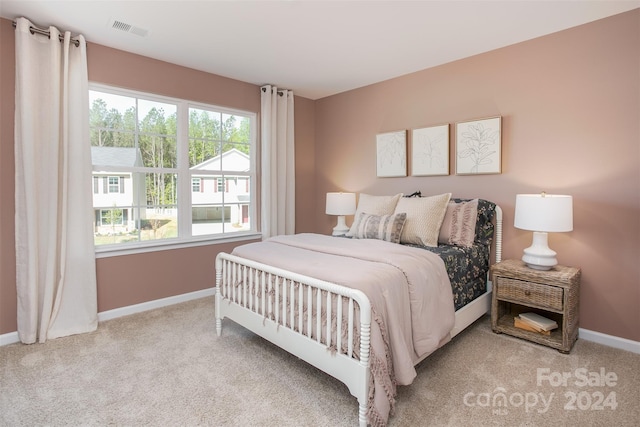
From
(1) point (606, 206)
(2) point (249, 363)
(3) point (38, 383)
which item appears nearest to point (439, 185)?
(1) point (606, 206)

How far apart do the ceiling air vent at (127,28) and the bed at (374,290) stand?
6.37 feet

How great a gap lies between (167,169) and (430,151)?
2721 millimetres

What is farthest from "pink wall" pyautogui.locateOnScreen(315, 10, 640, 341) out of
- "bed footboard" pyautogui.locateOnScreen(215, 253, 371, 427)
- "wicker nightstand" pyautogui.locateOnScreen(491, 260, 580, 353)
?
"bed footboard" pyautogui.locateOnScreen(215, 253, 371, 427)

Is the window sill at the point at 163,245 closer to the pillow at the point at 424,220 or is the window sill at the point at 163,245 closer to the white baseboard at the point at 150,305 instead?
the white baseboard at the point at 150,305

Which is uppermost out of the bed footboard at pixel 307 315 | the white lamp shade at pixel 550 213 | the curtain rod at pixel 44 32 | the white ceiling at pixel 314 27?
the white ceiling at pixel 314 27

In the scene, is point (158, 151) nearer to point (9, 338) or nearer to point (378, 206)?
point (9, 338)

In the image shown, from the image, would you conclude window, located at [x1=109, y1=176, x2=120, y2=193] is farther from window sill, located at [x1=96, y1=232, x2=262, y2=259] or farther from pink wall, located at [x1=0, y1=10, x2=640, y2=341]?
pink wall, located at [x1=0, y1=10, x2=640, y2=341]

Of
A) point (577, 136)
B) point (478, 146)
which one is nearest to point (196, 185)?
point (478, 146)

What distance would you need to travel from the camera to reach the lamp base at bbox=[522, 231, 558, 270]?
2477 mm

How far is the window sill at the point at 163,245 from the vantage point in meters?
3.03

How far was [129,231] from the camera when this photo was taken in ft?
10.6

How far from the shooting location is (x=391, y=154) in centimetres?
378

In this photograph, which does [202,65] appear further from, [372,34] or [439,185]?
[439,185]

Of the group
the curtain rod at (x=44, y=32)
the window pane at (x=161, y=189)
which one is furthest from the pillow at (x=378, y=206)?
the curtain rod at (x=44, y=32)
